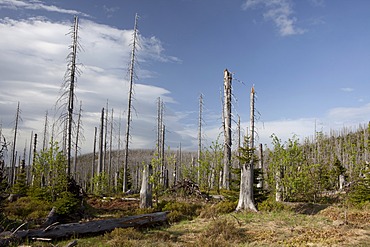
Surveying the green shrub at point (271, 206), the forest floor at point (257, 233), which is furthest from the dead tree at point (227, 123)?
the forest floor at point (257, 233)

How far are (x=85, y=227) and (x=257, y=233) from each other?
6044 millimetres

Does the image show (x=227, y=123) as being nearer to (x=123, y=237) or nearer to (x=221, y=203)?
(x=221, y=203)

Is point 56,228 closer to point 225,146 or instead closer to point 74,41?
point 225,146

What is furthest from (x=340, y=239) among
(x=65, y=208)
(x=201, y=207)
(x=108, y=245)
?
(x=65, y=208)

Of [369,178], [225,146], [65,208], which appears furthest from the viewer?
[225,146]

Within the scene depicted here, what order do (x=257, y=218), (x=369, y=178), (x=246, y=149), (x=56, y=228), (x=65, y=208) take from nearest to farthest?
1. (x=56, y=228)
2. (x=257, y=218)
3. (x=65, y=208)
4. (x=246, y=149)
5. (x=369, y=178)

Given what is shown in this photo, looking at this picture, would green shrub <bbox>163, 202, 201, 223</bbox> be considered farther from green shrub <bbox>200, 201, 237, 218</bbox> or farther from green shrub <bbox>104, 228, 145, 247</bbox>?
green shrub <bbox>104, 228, 145, 247</bbox>

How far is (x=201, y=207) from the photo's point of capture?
1619 centimetres

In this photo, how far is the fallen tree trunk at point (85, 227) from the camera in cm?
918

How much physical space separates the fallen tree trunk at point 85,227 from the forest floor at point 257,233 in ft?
1.06

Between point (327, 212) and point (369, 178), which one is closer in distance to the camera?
point (327, 212)

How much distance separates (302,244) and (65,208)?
1075 centimetres

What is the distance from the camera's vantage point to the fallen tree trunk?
9178 millimetres

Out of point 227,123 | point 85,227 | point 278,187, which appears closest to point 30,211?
point 85,227
